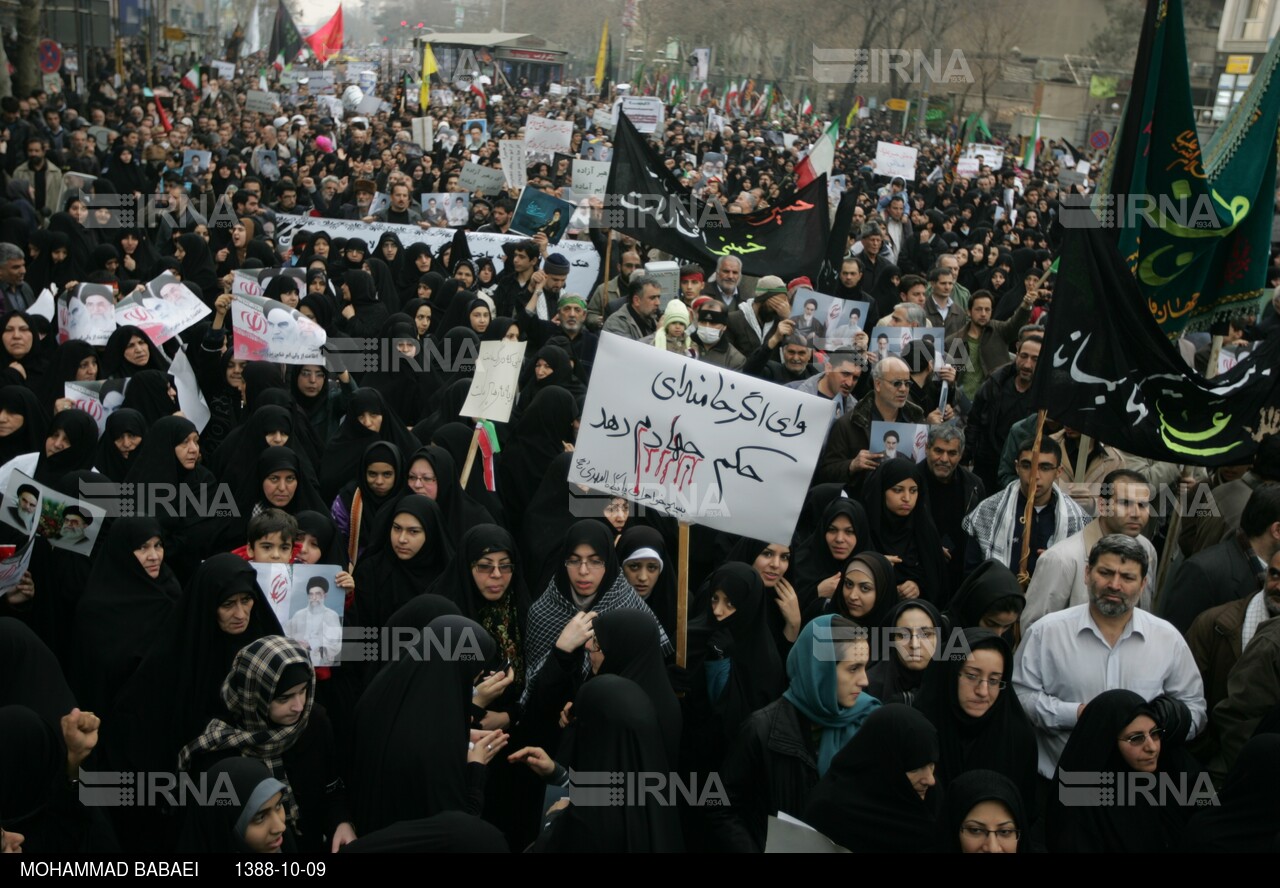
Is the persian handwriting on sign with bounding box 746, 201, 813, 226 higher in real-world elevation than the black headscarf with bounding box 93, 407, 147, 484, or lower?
higher

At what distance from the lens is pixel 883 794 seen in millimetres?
3342

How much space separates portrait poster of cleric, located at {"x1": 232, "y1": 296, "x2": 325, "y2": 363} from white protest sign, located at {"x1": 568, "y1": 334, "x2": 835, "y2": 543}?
259 centimetres

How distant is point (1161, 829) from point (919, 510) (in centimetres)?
197

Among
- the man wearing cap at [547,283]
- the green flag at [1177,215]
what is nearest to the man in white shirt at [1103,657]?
the green flag at [1177,215]

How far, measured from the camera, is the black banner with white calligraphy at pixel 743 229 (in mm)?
9125

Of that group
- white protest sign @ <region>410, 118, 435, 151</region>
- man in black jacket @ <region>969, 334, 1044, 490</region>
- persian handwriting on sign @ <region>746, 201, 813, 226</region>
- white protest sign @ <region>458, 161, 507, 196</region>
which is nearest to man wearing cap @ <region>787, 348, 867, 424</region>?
man in black jacket @ <region>969, 334, 1044, 490</region>

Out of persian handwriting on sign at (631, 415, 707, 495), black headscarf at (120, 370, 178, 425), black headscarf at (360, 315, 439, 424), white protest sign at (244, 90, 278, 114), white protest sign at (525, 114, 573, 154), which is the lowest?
black headscarf at (360, 315, 439, 424)

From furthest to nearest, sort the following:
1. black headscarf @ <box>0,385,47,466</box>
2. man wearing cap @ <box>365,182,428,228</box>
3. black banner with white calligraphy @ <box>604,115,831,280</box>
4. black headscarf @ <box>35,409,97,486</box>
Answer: man wearing cap @ <box>365,182,428,228</box>, black banner with white calligraphy @ <box>604,115,831,280</box>, black headscarf @ <box>0,385,47,466</box>, black headscarf @ <box>35,409,97,486</box>

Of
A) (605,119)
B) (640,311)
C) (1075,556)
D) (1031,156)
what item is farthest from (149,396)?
(1031,156)

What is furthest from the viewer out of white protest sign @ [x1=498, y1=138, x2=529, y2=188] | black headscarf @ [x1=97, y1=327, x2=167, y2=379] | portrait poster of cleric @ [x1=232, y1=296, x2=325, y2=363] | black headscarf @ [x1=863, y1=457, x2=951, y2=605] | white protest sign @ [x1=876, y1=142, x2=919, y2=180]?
white protest sign @ [x1=876, y1=142, x2=919, y2=180]

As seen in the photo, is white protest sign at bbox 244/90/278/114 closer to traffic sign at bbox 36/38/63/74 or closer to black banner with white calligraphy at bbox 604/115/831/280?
traffic sign at bbox 36/38/63/74

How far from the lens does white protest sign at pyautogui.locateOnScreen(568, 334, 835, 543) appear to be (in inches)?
175

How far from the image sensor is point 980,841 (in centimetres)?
331

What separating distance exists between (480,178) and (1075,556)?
10101 millimetres
